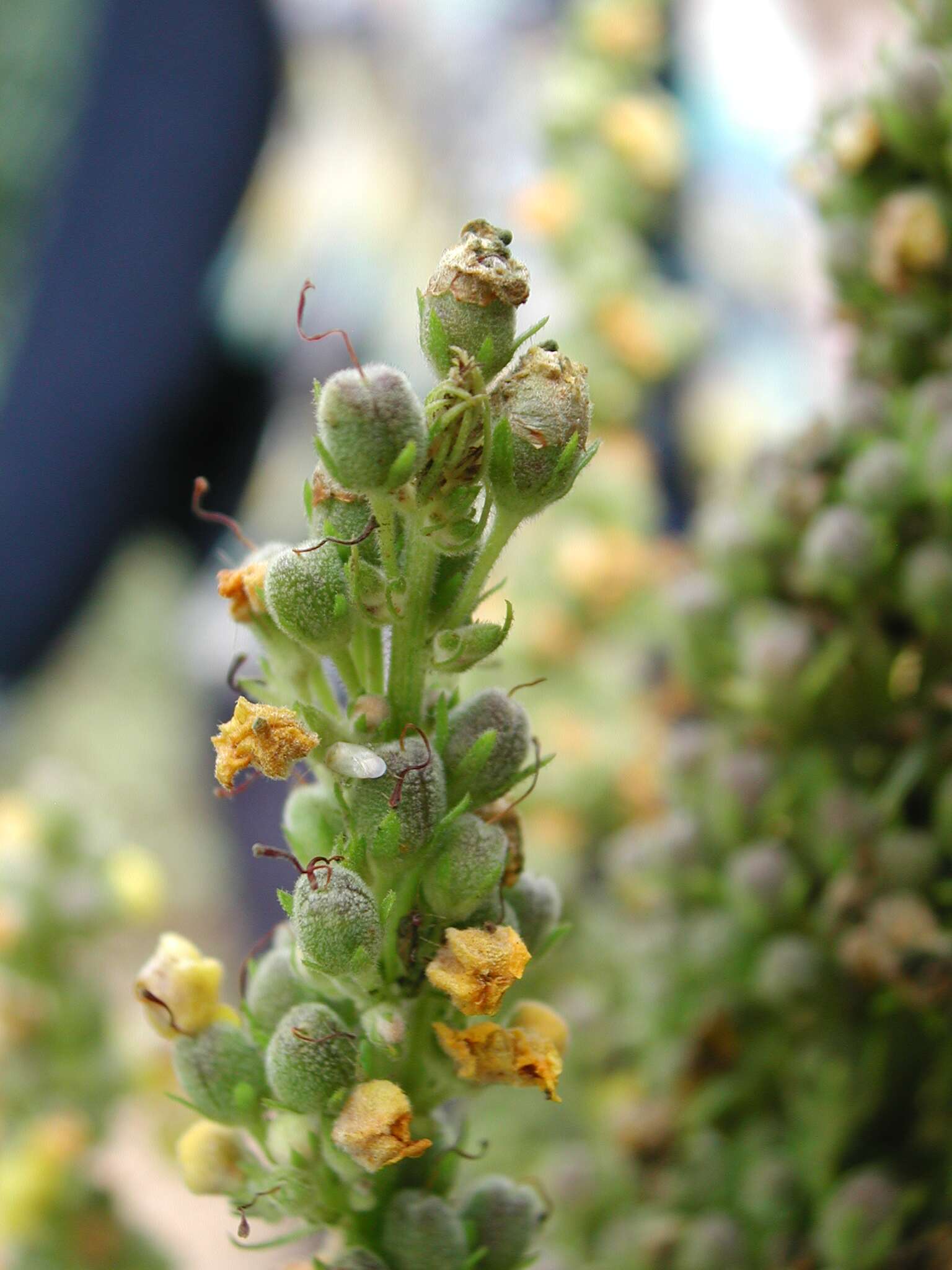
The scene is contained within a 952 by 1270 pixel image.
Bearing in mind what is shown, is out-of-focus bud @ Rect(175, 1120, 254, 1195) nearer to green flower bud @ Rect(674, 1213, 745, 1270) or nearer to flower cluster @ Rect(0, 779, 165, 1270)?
green flower bud @ Rect(674, 1213, 745, 1270)

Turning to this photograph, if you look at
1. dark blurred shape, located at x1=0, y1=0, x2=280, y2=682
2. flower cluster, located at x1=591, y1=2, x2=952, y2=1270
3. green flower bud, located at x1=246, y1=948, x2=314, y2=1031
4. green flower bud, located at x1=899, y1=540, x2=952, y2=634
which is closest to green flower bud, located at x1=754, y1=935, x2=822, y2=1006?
flower cluster, located at x1=591, y1=2, x2=952, y2=1270

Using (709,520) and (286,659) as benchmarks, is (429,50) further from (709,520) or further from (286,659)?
(286,659)

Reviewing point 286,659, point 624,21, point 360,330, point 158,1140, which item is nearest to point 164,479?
point 360,330

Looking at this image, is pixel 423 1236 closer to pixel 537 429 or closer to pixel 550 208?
pixel 537 429

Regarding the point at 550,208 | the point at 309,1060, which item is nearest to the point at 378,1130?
the point at 309,1060

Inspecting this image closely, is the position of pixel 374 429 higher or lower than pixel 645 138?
lower

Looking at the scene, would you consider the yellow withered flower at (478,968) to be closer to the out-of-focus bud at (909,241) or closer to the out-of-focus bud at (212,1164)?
the out-of-focus bud at (212,1164)

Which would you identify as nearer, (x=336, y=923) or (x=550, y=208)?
(x=336, y=923)

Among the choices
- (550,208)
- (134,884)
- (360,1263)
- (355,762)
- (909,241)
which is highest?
(550,208)

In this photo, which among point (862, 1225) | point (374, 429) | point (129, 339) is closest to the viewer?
point (374, 429)
